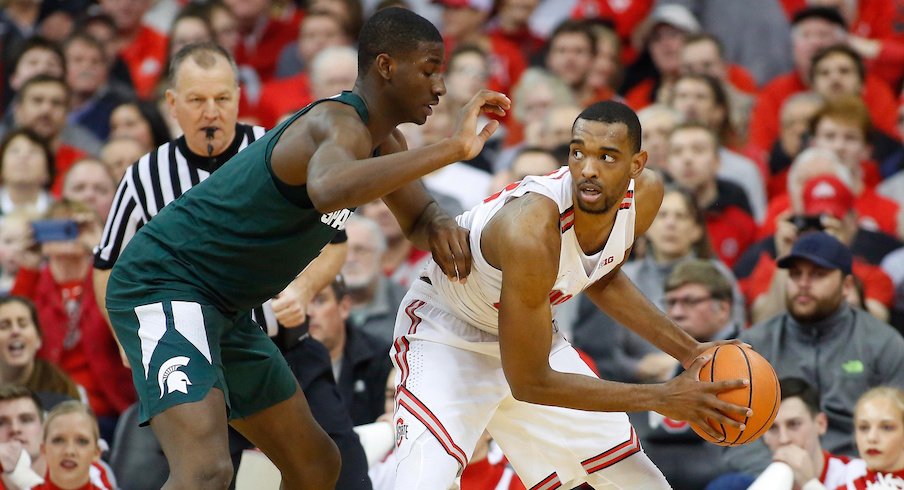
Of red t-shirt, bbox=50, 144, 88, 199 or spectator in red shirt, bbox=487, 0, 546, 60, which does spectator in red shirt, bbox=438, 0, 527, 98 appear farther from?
red t-shirt, bbox=50, 144, 88, 199

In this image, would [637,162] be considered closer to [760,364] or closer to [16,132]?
[760,364]

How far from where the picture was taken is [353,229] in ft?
A: 28.8

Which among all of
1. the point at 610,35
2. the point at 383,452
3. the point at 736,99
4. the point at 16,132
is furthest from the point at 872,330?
the point at 16,132

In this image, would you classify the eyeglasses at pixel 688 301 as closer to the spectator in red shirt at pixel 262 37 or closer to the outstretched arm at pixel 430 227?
the outstretched arm at pixel 430 227

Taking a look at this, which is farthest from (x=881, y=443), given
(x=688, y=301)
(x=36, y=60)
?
(x=36, y=60)

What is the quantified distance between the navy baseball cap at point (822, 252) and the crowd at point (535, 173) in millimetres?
12

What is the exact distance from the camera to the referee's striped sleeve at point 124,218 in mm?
5828

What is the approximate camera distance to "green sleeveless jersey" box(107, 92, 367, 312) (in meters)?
4.88

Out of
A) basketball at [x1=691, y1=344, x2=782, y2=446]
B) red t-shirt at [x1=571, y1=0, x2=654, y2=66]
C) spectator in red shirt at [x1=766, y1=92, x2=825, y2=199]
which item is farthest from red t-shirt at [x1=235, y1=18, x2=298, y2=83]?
basketball at [x1=691, y1=344, x2=782, y2=446]

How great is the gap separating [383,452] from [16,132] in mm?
4340

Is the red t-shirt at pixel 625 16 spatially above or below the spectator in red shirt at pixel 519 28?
below

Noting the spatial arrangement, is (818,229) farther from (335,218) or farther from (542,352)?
(335,218)

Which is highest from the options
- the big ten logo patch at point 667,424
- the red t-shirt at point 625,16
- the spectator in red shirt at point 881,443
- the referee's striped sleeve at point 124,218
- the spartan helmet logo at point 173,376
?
the red t-shirt at point 625,16

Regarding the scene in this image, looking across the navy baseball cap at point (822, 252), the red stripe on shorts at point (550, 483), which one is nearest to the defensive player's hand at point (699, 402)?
the red stripe on shorts at point (550, 483)
